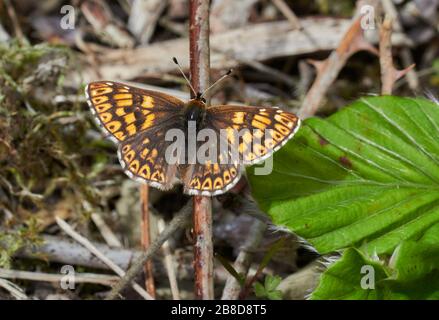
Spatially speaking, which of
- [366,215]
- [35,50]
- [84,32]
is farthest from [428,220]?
[84,32]

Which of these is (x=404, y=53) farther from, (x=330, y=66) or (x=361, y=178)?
(x=361, y=178)

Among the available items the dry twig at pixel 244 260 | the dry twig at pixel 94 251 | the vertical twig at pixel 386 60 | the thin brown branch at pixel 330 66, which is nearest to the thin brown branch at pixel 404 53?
the thin brown branch at pixel 330 66

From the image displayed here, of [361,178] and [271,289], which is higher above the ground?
[361,178]

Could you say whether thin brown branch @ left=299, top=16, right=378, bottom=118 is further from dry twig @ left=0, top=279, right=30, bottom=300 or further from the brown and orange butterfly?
dry twig @ left=0, top=279, right=30, bottom=300

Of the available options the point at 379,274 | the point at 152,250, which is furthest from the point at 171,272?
the point at 379,274

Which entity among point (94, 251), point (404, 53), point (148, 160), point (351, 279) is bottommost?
point (351, 279)

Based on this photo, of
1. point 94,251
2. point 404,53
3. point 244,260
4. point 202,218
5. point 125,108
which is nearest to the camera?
point 202,218
